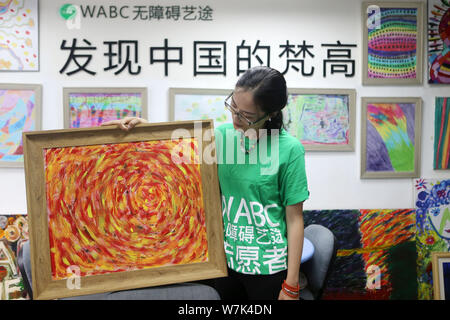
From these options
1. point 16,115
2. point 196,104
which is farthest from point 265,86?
point 16,115

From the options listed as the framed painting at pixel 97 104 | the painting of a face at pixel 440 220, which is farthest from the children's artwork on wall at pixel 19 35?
the painting of a face at pixel 440 220

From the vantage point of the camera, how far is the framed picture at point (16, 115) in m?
1.92

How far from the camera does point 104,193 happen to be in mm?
1079

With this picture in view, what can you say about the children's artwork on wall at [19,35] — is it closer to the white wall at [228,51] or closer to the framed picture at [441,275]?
the white wall at [228,51]

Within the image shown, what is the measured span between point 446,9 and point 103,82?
226cm

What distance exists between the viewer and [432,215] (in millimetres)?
2107

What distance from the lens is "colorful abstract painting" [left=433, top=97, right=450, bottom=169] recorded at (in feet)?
6.87

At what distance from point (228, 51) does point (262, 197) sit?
1.28 metres

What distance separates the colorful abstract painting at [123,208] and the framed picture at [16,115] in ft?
3.63

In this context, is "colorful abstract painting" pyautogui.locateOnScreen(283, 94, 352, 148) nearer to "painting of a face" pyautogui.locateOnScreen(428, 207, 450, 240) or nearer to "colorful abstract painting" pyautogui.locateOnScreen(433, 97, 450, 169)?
"colorful abstract painting" pyautogui.locateOnScreen(433, 97, 450, 169)

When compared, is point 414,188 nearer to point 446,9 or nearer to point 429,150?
point 429,150

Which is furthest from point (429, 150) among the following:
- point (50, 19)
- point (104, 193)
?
point (50, 19)

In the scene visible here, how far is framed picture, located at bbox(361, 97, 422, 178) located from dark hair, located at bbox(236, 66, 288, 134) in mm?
1298

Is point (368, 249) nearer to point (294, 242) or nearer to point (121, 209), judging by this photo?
point (294, 242)
